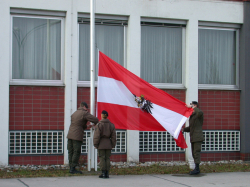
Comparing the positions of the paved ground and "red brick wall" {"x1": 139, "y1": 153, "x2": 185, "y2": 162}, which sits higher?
the paved ground

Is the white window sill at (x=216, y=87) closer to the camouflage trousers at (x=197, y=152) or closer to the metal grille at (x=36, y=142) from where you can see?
the camouflage trousers at (x=197, y=152)

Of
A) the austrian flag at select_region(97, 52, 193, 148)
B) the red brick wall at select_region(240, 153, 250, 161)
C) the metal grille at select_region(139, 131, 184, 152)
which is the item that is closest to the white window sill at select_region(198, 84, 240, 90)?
the metal grille at select_region(139, 131, 184, 152)

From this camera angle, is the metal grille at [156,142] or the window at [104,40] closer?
the window at [104,40]

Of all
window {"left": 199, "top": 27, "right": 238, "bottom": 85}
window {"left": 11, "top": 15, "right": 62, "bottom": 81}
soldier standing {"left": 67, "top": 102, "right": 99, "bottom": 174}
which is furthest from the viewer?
window {"left": 199, "top": 27, "right": 238, "bottom": 85}

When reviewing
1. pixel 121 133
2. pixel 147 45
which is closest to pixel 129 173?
pixel 121 133

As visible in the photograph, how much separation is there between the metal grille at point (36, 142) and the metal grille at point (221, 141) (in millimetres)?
4780

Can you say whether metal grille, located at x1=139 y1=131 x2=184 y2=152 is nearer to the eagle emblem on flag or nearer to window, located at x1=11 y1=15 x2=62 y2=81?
the eagle emblem on flag

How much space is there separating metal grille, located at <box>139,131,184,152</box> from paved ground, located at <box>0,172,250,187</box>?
282cm

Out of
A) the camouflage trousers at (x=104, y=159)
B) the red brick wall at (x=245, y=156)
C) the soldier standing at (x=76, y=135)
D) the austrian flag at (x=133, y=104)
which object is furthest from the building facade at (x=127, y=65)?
the camouflage trousers at (x=104, y=159)

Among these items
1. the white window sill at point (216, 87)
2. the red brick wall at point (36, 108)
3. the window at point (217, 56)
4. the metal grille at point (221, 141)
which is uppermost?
the window at point (217, 56)

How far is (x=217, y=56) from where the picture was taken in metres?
12.8

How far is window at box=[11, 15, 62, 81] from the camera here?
11.0m

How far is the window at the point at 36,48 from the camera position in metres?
11.0

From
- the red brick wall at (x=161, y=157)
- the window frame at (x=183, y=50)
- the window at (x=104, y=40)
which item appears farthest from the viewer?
the window frame at (x=183, y=50)
